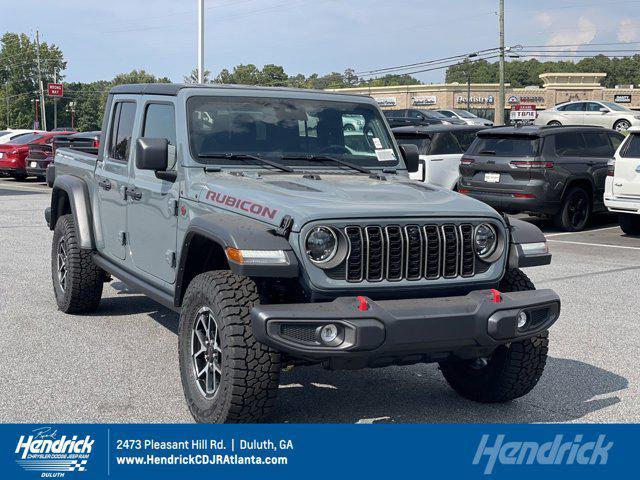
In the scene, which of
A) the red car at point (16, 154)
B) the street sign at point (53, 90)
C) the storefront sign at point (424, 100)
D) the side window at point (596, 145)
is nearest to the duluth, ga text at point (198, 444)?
the side window at point (596, 145)

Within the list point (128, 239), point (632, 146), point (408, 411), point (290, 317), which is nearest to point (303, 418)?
point (408, 411)

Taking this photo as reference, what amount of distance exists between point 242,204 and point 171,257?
0.91 metres

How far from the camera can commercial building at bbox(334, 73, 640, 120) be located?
94188 mm

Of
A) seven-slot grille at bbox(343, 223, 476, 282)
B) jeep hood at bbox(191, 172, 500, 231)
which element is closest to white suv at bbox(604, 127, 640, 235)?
jeep hood at bbox(191, 172, 500, 231)

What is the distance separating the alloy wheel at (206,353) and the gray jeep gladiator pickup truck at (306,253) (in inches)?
A: 0.4

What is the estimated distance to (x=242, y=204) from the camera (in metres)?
5.15

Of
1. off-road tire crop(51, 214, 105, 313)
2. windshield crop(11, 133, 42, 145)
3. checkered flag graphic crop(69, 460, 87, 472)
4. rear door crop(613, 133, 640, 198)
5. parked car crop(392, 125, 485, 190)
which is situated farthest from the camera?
windshield crop(11, 133, 42, 145)

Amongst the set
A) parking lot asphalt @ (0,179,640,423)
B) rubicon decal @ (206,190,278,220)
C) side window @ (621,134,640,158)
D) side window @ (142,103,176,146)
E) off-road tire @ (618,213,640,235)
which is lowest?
parking lot asphalt @ (0,179,640,423)

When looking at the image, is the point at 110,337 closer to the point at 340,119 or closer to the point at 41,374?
the point at 41,374

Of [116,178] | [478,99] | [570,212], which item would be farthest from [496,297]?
[478,99]

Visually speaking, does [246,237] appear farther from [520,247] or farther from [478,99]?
[478,99]

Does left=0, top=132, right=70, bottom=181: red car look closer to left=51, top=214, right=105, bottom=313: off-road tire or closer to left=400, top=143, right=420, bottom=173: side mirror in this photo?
left=51, top=214, right=105, bottom=313: off-road tire

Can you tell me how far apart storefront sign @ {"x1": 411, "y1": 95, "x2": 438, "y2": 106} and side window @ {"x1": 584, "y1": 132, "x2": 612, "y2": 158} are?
8865 centimetres

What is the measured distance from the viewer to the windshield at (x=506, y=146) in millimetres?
15156
